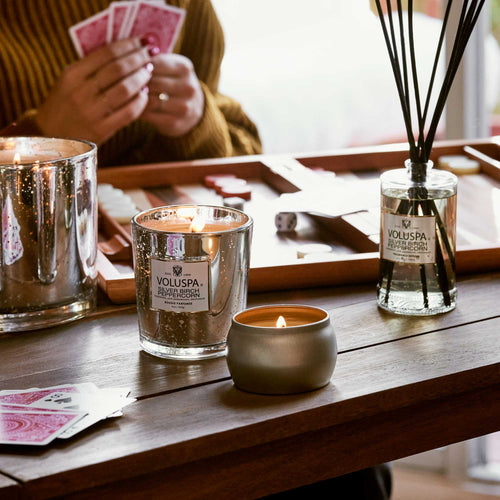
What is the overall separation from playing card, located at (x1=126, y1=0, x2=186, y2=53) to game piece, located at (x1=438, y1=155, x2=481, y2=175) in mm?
877

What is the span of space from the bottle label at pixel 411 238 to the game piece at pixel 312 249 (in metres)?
0.20

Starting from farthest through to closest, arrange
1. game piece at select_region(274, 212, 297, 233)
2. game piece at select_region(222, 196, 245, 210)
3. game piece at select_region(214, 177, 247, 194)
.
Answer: game piece at select_region(214, 177, 247, 194)
game piece at select_region(222, 196, 245, 210)
game piece at select_region(274, 212, 297, 233)

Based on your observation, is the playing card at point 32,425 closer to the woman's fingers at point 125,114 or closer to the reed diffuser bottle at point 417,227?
the reed diffuser bottle at point 417,227

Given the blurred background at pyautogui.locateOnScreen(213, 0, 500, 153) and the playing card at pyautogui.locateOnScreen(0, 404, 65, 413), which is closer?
the playing card at pyautogui.locateOnScreen(0, 404, 65, 413)

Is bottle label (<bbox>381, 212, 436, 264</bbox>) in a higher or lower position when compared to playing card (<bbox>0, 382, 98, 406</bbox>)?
higher

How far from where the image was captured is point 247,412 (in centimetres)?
84

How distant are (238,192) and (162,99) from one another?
794 mm

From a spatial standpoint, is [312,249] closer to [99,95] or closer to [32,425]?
[32,425]

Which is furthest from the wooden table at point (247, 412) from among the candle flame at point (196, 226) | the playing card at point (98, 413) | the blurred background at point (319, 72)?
the blurred background at point (319, 72)

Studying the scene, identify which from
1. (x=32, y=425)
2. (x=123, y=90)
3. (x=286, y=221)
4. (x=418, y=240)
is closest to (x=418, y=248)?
(x=418, y=240)

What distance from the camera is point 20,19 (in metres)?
2.26

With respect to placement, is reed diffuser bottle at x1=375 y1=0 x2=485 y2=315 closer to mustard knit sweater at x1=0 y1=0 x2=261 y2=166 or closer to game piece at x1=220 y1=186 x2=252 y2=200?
game piece at x1=220 y1=186 x2=252 y2=200

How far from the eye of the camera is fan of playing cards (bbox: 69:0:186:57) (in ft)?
7.47

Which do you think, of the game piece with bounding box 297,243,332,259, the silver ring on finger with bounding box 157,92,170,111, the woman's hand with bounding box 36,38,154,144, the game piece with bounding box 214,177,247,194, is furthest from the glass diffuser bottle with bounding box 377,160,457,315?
the silver ring on finger with bounding box 157,92,170,111
